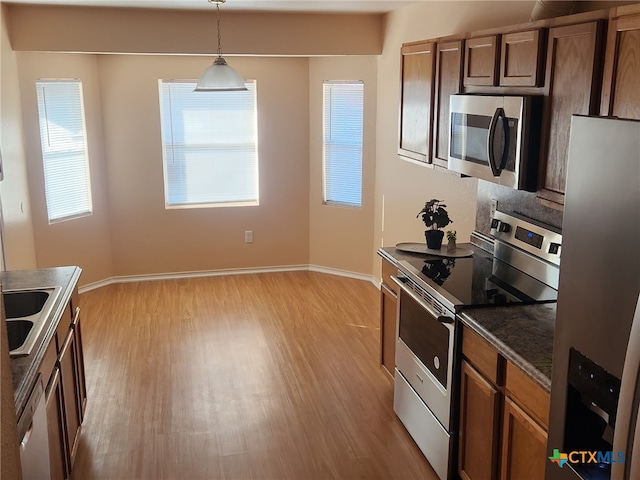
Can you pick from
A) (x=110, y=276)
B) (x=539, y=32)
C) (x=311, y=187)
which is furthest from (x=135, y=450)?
(x=311, y=187)

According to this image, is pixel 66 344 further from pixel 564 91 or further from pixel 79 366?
pixel 564 91

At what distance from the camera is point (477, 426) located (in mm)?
2592

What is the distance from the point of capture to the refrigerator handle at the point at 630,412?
1234mm

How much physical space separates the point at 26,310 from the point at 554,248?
2598mm

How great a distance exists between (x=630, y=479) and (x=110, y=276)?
5.69 meters

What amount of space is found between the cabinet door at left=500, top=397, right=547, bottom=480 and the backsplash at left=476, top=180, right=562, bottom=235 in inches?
40.6

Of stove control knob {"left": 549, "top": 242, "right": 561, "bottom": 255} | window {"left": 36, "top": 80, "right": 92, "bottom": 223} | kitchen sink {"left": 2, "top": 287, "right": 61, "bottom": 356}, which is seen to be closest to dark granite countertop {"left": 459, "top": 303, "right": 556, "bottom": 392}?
stove control knob {"left": 549, "top": 242, "right": 561, "bottom": 255}

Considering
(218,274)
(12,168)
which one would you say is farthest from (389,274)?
(218,274)

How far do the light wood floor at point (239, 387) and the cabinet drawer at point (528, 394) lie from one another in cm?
99

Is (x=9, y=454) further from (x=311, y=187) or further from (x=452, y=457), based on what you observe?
(x=311, y=187)

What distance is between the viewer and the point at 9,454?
121 centimetres

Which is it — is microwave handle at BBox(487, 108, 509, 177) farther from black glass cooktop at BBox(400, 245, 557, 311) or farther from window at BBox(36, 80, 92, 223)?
window at BBox(36, 80, 92, 223)

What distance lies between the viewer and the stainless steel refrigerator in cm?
129

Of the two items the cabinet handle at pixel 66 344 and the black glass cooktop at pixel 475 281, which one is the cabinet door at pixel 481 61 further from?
the cabinet handle at pixel 66 344
